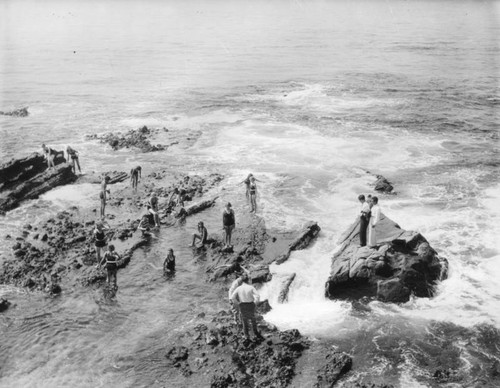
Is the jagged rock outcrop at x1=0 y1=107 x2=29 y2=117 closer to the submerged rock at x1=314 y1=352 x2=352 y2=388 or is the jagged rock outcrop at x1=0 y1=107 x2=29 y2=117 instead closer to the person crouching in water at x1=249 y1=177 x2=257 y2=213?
the person crouching in water at x1=249 y1=177 x2=257 y2=213

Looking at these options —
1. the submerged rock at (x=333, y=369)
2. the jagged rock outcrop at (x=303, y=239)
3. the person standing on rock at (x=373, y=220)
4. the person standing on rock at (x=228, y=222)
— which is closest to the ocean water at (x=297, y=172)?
the submerged rock at (x=333, y=369)

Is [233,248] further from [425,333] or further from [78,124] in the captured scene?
[78,124]

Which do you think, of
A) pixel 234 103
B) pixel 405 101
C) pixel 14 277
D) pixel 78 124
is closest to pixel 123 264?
pixel 14 277

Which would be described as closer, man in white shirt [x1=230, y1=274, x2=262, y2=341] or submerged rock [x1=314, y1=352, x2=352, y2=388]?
submerged rock [x1=314, y1=352, x2=352, y2=388]

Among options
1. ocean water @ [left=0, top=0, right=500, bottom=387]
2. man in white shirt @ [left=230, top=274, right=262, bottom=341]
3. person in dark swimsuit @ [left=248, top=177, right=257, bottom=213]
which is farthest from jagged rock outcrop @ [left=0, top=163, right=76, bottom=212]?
man in white shirt @ [left=230, top=274, right=262, bottom=341]

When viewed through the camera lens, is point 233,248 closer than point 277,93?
Yes

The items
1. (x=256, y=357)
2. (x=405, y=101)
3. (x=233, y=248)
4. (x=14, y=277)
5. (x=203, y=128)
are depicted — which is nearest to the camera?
(x=256, y=357)
